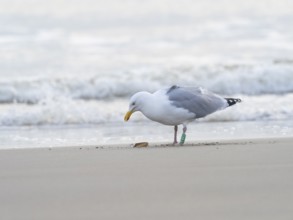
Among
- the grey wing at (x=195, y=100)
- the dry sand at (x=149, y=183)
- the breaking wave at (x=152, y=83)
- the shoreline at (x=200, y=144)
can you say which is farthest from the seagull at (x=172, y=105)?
the breaking wave at (x=152, y=83)

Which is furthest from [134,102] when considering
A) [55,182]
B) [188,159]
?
[55,182]

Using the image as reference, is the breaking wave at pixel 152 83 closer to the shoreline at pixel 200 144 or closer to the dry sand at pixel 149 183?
the shoreline at pixel 200 144

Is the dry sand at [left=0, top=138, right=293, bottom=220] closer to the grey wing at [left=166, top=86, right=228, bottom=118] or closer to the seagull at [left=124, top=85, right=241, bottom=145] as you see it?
the seagull at [left=124, top=85, right=241, bottom=145]

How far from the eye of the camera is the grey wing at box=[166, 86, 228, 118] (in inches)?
269

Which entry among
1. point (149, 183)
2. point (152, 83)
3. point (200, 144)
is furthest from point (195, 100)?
point (152, 83)

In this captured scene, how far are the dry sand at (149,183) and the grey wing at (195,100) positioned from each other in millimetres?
801

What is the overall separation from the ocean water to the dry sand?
1769 millimetres

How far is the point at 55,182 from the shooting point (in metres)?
4.43

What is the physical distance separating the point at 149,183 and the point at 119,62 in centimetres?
1108

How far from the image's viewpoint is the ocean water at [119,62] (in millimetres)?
9484

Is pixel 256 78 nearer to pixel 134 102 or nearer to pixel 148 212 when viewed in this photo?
pixel 134 102

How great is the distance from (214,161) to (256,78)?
27.8ft

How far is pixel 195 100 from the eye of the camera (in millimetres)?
7008

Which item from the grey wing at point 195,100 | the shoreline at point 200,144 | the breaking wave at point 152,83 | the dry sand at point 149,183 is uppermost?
the grey wing at point 195,100
